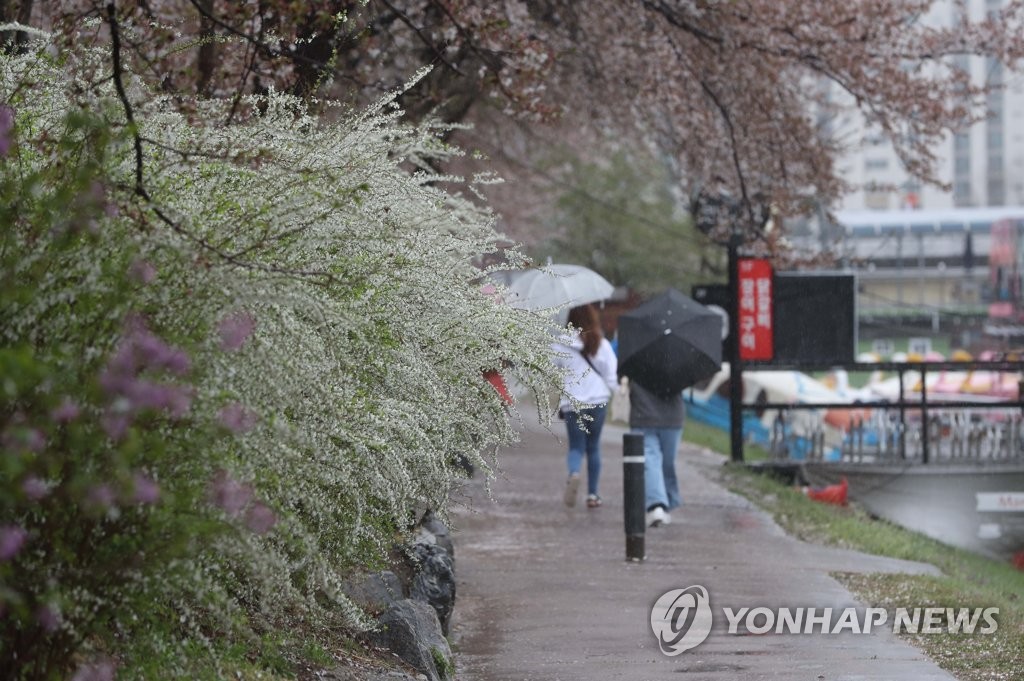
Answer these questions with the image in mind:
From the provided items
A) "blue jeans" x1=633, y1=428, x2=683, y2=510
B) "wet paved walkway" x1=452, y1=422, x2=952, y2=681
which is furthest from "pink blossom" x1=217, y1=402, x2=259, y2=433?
"blue jeans" x1=633, y1=428, x2=683, y2=510

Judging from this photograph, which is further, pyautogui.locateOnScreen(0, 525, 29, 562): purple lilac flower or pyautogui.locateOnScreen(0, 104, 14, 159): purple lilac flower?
pyautogui.locateOnScreen(0, 104, 14, 159): purple lilac flower

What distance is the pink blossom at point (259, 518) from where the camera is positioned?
163 inches

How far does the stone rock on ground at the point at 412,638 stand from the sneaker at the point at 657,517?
17.5ft

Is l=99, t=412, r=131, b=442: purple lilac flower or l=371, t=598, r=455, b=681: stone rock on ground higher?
l=99, t=412, r=131, b=442: purple lilac flower

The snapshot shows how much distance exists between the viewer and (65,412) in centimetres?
367

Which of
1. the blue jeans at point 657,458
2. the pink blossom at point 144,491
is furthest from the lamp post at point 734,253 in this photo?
the pink blossom at point 144,491

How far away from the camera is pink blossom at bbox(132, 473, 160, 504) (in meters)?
3.69

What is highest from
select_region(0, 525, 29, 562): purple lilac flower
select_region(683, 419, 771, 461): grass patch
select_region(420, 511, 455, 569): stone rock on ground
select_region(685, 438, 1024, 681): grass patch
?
select_region(0, 525, 29, 562): purple lilac flower

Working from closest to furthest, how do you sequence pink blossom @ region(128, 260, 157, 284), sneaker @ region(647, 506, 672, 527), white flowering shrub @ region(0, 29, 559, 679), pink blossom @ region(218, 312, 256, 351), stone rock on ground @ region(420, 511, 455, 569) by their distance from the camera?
white flowering shrub @ region(0, 29, 559, 679) < pink blossom @ region(128, 260, 157, 284) < pink blossom @ region(218, 312, 256, 351) < stone rock on ground @ region(420, 511, 455, 569) < sneaker @ region(647, 506, 672, 527)

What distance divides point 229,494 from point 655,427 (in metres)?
8.21

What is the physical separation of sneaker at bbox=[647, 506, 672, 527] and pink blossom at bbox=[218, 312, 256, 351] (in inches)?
308

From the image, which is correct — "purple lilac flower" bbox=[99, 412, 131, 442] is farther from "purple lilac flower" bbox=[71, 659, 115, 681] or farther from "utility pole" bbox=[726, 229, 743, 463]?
"utility pole" bbox=[726, 229, 743, 463]

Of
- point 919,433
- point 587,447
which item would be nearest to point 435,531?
point 587,447

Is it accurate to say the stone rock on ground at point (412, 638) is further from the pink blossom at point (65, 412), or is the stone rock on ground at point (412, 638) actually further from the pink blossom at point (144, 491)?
the pink blossom at point (65, 412)
